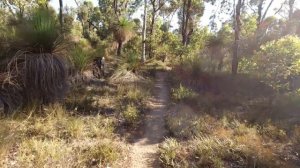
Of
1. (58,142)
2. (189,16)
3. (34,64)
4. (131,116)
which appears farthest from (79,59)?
(189,16)

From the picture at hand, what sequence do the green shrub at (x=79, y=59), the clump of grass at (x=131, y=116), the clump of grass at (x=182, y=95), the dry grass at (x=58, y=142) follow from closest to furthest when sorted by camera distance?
the dry grass at (x=58, y=142), the clump of grass at (x=131, y=116), the green shrub at (x=79, y=59), the clump of grass at (x=182, y=95)

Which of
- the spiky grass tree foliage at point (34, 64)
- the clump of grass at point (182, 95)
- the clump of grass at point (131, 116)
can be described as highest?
the spiky grass tree foliage at point (34, 64)

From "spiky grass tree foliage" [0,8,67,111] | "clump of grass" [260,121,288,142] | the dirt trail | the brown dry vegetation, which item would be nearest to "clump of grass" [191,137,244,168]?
the brown dry vegetation

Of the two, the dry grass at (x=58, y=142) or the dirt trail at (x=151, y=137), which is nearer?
the dry grass at (x=58, y=142)

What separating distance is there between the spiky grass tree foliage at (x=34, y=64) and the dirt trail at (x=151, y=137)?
2719mm

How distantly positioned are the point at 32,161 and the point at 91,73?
5.95 metres

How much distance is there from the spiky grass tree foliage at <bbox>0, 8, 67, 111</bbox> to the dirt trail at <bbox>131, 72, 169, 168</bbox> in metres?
2.72

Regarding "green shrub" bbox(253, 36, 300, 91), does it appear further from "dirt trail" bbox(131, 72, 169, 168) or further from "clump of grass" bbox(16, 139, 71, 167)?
"clump of grass" bbox(16, 139, 71, 167)

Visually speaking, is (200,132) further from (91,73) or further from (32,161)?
(91,73)

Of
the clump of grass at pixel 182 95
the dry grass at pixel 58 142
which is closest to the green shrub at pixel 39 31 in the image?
the dry grass at pixel 58 142

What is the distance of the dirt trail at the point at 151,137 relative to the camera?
19.5ft

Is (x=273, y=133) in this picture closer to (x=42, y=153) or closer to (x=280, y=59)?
(x=280, y=59)

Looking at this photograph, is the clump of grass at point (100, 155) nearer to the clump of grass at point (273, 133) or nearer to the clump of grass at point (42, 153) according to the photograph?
the clump of grass at point (42, 153)

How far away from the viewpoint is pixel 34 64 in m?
7.00
